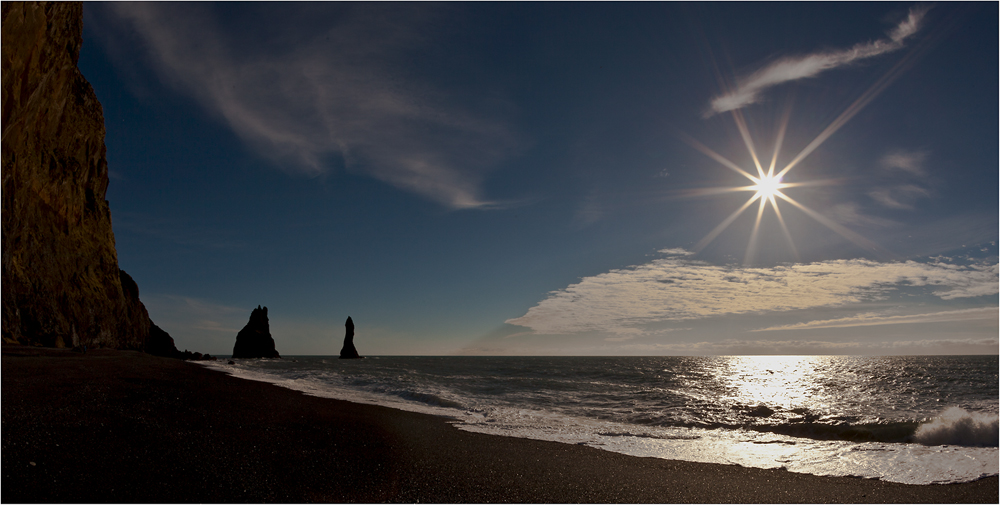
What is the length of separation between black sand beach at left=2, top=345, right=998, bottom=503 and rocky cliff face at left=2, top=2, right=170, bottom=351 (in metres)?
17.8

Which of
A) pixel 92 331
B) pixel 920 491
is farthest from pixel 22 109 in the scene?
pixel 920 491

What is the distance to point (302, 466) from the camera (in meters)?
5.65

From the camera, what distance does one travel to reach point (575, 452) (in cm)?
808

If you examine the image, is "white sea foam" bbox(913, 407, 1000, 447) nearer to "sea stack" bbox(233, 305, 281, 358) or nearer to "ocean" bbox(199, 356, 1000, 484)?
"ocean" bbox(199, 356, 1000, 484)

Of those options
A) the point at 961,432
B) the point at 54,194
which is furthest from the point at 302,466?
the point at 54,194

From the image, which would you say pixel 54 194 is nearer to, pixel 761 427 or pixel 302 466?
pixel 302 466

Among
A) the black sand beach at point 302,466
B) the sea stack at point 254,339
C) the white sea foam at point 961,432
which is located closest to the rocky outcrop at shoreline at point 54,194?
the black sand beach at point 302,466

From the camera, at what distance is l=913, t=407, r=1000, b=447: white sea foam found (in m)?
10.8

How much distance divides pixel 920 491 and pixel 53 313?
37.3 m

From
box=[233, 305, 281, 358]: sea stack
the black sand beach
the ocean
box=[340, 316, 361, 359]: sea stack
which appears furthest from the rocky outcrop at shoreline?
box=[340, 316, 361, 359]: sea stack

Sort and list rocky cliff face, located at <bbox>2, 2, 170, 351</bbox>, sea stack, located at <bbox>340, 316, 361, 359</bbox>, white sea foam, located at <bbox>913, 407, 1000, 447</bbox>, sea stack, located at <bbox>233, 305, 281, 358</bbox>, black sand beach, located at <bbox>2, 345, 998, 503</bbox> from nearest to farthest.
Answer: black sand beach, located at <bbox>2, 345, 998, 503</bbox>, white sea foam, located at <bbox>913, 407, 1000, 447</bbox>, rocky cliff face, located at <bbox>2, 2, 170, 351</bbox>, sea stack, located at <bbox>233, 305, 281, 358</bbox>, sea stack, located at <bbox>340, 316, 361, 359</bbox>

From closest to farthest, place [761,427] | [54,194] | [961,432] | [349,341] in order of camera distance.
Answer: [961,432] < [761,427] < [54,194] < [349,341]

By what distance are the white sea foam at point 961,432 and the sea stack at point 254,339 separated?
92539 mm

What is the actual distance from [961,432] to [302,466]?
51.8ft
